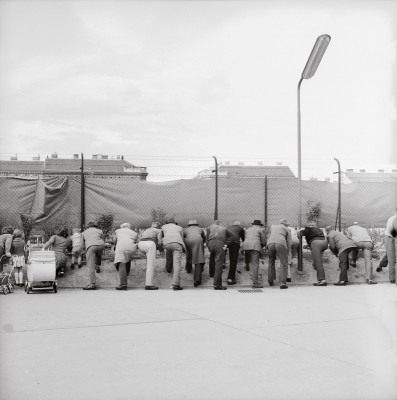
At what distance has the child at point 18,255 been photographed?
1307 cm

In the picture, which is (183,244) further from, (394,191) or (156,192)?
(394,191)

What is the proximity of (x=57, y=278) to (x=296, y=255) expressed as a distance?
6278 millimetres

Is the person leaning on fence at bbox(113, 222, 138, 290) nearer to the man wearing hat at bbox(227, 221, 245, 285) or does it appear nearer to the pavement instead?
the pavement

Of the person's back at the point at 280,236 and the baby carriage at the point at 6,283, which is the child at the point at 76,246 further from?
the person's back at the point at 280,236

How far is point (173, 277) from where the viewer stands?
44.4 ft

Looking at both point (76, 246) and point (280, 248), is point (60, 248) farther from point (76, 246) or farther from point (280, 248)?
point (280, 248)

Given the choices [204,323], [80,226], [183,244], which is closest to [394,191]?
[183,244]

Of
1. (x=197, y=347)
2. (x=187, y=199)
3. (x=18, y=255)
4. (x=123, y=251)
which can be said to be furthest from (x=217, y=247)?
(x=197, y=347)

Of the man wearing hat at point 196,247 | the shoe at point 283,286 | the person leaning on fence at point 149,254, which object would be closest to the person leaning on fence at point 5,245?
the person leaning on fence at point 149,254

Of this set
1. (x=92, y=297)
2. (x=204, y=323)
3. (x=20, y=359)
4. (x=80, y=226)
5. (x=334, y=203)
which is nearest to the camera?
(x=20, y=359)

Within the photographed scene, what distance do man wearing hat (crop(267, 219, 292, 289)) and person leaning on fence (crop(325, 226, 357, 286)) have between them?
1.09m

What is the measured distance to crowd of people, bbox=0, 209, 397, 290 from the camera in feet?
43.8

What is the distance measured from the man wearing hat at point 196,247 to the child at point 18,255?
12.0 feet

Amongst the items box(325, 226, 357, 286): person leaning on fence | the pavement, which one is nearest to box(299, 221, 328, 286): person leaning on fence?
box(325, 226, 357, 286): person leaning on fence
